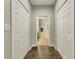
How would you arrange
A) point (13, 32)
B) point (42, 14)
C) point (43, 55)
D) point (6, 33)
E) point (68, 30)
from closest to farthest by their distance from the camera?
point (6, 33)
point (13, 32)
point (68, 30)
point (43, 55)
point (42, 14)

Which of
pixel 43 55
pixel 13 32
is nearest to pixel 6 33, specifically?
pixel 13 32

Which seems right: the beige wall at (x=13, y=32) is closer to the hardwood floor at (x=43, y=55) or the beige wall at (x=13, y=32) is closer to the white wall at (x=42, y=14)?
the hardwood floor at (x=43, y=55)

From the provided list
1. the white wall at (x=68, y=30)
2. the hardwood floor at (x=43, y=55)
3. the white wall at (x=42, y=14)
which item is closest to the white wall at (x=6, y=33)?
the white wall at (x=68, y=30)

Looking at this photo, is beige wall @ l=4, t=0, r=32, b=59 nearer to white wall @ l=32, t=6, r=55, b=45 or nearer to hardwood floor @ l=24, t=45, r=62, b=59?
hardwood floor @ l=24, t=45, r=62, b=59

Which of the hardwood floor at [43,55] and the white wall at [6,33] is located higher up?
the white wall at [6,33]

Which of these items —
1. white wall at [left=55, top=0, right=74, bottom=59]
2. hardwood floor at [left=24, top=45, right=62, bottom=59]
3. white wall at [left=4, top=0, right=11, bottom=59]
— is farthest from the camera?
hardwood floor at [left=24, top=45, right=62, bottom=59]

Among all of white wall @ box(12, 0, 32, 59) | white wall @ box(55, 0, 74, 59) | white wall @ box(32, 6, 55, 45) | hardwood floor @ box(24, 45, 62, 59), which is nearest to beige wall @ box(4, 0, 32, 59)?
white wall @ box(12, 0, 32, 59)

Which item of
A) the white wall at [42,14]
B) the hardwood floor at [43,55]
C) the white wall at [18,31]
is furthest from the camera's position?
the white wall at [42,14]

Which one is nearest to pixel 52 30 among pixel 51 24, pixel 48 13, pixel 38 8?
pixel 51 24

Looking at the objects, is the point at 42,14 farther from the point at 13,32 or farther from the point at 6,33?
the point at 6,33
